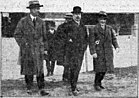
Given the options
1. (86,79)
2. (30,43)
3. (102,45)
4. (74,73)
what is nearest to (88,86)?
(86,79)

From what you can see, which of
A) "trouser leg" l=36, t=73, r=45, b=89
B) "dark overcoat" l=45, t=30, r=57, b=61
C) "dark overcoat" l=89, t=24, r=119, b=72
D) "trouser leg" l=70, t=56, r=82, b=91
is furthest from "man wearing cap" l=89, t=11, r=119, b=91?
"trouser leg" l=36, t=73, r=45, b=89

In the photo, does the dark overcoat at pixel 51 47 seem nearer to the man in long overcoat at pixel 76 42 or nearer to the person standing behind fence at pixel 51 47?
the person standing behind fence at pixel 51 47

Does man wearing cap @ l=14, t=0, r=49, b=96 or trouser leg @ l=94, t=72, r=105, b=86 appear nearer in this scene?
man wearing cap @ l=14, t=0, r=49, b=96

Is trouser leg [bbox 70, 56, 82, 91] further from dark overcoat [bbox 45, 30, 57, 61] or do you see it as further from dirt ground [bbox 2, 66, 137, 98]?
dark overcoat [bbox 45, 30, 57, 61]

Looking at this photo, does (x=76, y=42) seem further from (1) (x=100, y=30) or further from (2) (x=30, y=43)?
(2) (x=30, y=43)

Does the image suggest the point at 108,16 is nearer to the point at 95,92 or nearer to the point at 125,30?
the point at 125,30

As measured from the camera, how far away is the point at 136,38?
272 cm

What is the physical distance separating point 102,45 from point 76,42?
9.0 inches

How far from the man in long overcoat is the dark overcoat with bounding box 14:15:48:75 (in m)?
0.20

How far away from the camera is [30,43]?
2.59 meters

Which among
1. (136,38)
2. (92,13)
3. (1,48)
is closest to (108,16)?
(92,13)

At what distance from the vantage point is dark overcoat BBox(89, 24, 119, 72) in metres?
2.64

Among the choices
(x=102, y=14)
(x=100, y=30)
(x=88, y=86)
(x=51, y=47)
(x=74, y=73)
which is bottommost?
(x=88, y=86)

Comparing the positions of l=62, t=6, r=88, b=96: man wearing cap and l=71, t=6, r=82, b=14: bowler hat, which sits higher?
l=71, t=6, r=82, b=14: bowler hat
